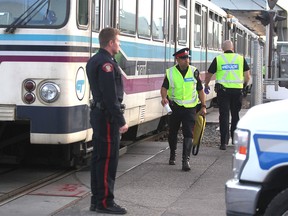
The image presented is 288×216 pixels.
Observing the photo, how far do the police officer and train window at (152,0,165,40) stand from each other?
13.4ft

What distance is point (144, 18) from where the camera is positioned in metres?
9.63

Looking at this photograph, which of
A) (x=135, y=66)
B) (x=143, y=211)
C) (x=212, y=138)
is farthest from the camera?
(x=212, y=138)

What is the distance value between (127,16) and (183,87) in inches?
51.8

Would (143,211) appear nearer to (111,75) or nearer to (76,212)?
(76,212)

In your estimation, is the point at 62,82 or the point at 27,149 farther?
the point at 27,149

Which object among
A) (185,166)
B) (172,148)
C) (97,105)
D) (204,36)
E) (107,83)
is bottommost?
(185,166)

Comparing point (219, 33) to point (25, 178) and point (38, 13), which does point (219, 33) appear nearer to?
point (25, 178)

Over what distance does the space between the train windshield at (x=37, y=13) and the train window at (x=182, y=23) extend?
559cm

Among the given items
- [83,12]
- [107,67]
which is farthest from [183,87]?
[107,67]

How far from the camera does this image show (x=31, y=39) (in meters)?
6.94

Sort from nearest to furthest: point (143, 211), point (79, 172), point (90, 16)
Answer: point (143, 211), point (90, 16), point (79, 172)

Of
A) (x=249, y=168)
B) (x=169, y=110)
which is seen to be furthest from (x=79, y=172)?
(x=249, y=168)

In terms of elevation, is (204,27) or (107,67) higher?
(204,27)

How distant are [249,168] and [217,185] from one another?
10.9ft
